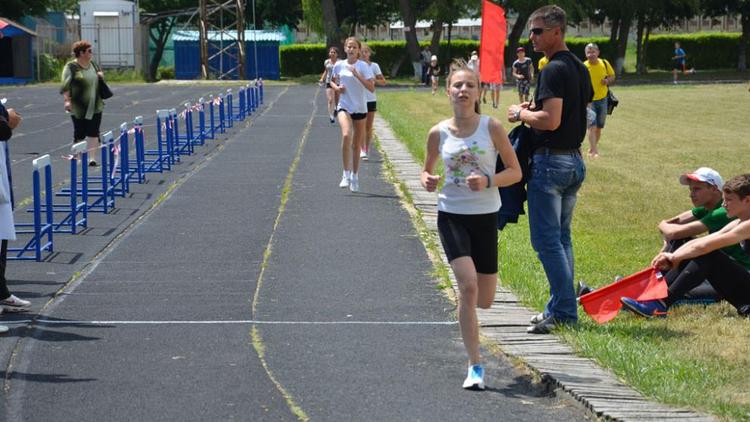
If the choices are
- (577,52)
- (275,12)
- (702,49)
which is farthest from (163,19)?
(702,49)

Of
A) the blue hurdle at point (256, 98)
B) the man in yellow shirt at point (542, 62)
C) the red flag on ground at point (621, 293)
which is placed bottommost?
the blue hurdle at point (256, 98)

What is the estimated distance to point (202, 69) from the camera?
6334cm

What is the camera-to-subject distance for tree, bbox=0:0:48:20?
6406 cm

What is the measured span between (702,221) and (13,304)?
4.66 m

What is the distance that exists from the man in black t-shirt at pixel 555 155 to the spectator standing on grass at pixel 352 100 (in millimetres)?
7244

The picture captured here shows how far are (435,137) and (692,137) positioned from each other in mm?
18114

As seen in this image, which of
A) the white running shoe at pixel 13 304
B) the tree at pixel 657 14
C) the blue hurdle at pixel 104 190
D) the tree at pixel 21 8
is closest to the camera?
the white running shoe at pixel 13 304

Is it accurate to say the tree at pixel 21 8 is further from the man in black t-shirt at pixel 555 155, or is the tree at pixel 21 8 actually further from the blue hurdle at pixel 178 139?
the man in black t-shirt at pixel 555 155

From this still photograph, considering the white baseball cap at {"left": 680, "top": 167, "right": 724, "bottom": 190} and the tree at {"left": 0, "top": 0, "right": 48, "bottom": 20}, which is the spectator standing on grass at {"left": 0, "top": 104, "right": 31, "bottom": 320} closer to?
the white baseball cap at {"left": 680, "top": 167, "right": 724, "bottom": 190}

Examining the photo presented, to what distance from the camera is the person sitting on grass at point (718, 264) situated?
7.69 metres

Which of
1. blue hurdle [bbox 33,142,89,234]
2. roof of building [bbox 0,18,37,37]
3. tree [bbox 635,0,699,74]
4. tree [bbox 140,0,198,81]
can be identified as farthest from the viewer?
tree [bbox 140,0,198,81]

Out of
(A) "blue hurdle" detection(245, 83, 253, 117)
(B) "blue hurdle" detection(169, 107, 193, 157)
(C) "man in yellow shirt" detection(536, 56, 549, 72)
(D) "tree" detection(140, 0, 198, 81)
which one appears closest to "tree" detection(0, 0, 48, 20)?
(D) "tree" detection(140, 0, 198, 81)

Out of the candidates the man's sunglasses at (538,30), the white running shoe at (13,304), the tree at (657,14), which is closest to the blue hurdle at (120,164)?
the white running shoe at (13,304)

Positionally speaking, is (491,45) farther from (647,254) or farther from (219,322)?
(219,322)
